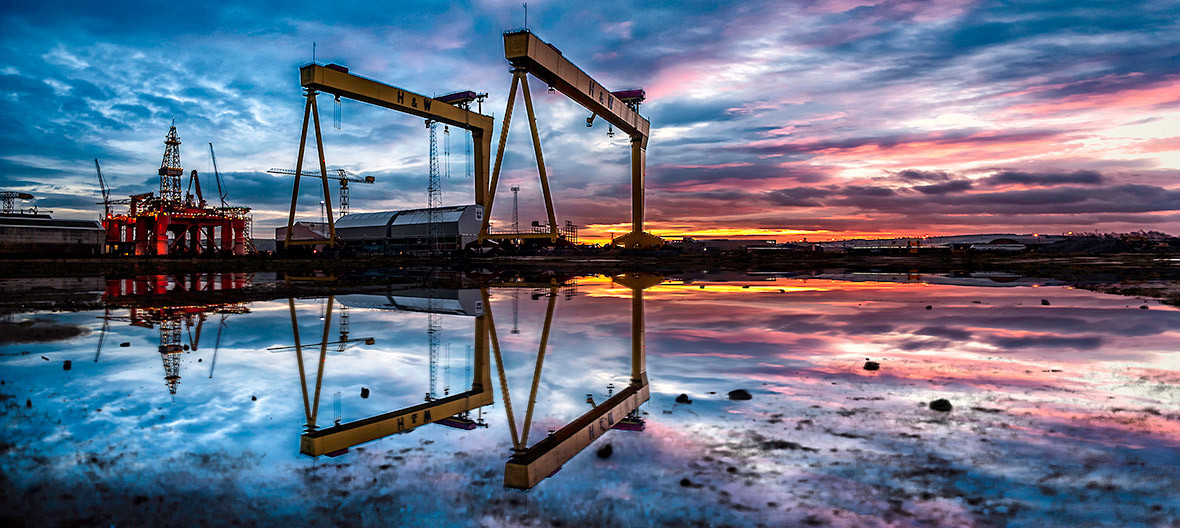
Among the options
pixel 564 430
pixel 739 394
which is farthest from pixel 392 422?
pixel 739 394

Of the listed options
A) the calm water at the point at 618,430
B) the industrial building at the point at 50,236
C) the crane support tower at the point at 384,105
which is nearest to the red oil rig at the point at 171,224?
the industrial building at the point at 50,236

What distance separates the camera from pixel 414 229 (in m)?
53.2

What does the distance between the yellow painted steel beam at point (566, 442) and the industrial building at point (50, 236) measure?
66583 mm

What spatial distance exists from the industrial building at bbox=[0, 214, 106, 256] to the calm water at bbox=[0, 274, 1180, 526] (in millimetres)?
63040

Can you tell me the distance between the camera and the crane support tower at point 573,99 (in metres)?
25.3

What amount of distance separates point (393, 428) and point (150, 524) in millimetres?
1429

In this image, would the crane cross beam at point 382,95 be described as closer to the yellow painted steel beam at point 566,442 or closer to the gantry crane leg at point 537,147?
the gantry crane leg at point 537,147

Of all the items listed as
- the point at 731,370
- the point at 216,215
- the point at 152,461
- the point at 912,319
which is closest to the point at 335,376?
the point at 152,461

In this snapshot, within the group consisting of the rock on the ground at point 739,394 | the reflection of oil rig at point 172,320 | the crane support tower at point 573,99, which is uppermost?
the crane support tower at point 573,99

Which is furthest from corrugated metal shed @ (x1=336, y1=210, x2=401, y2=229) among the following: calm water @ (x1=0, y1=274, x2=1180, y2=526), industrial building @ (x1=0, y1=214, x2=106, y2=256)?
calm water @ (x1=0, y1=274, x2=1180, y2=526)

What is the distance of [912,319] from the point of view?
8586mm

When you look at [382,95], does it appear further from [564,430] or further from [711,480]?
[711,480]

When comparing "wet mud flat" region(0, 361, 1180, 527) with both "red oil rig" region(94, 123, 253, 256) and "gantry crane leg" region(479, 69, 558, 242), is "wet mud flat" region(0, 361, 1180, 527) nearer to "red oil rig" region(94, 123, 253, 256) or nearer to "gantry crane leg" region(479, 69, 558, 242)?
"gantry crane leg" region(479, 69, 558, 242)

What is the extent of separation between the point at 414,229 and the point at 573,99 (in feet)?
90.7
